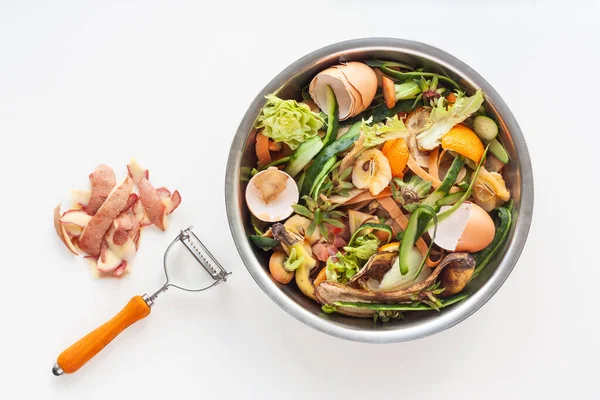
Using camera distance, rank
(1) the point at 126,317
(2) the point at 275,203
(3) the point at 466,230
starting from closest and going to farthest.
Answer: (3) the point at 466,230
(2) the point at 275,203
(1) the point at 126,317

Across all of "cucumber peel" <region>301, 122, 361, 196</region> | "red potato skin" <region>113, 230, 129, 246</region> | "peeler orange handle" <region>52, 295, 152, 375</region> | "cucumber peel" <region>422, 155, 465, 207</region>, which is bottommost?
"cucumber peel" <region>422, 155, 465, 207</region>

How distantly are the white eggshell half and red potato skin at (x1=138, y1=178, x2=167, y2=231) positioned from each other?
2.07 feet

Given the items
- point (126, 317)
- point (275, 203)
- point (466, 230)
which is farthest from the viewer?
point (126, 317)

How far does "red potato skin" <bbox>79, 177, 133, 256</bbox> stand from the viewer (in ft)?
5.07

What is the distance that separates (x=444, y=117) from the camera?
1.34m

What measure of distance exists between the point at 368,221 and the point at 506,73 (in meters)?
0.53

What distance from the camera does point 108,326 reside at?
1518mm

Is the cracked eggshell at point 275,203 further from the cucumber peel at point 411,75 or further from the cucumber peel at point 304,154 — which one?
the cucumber peel at point 411,75

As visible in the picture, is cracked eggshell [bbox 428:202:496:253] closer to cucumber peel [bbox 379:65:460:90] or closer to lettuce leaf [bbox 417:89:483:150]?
lettuce leaf [bbox 417:89:483:150]

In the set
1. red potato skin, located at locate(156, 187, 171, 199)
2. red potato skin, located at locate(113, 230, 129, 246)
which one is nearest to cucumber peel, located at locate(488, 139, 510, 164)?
red potato skin, located at locate(156, 187, 171, 199)

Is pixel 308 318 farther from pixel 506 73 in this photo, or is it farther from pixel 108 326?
pixel 506 73

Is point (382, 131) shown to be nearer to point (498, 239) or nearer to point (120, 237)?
point (498, 239)

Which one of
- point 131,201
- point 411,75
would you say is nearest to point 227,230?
point 131,201

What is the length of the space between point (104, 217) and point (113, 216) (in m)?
0.02
